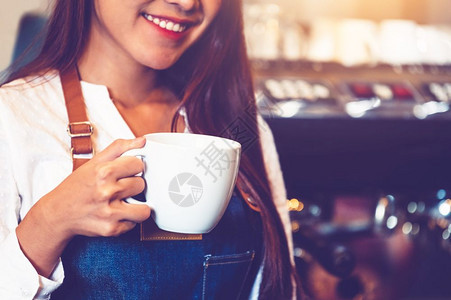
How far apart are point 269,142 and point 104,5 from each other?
20.6 inches

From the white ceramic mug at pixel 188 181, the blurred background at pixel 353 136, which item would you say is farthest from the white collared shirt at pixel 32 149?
the blurred background at pixel 353 136

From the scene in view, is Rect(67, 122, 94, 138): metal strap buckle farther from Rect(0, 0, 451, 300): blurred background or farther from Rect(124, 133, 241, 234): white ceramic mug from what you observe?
Rect(0, 0, 451, 300): blurred background

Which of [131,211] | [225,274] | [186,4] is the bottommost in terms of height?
[225,274]

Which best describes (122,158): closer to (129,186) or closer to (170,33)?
(129,186)

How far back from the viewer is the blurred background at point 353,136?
152 centimetres

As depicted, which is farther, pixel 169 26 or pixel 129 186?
Result: pixel 169 26

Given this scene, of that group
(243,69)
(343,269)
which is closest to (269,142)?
(243,69)

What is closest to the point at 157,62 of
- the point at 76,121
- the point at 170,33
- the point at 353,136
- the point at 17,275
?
the point at 170,33

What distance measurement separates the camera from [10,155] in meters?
0.89

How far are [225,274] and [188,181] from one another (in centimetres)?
37

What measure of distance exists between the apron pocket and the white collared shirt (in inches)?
11.0

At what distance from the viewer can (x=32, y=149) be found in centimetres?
90

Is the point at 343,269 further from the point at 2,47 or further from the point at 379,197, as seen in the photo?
the point at 2,47

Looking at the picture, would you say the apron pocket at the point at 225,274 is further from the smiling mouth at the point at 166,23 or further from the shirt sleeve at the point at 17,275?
the smiling mouth at the point at 166,23
